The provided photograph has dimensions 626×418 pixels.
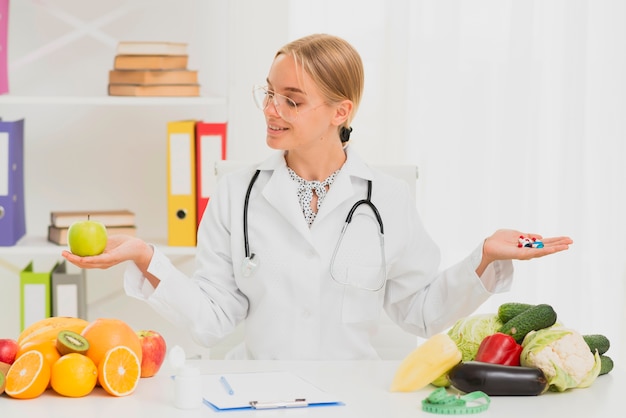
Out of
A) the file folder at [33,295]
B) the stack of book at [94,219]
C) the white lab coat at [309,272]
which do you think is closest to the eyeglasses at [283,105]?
the white lab coat at [309,272]

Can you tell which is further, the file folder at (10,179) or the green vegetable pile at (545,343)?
the file folder at (10,179)

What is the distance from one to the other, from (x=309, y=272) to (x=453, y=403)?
592mm

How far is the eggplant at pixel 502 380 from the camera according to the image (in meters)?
1.44

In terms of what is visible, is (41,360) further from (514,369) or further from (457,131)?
(457,131)

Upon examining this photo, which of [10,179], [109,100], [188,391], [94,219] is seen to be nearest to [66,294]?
[94,219]

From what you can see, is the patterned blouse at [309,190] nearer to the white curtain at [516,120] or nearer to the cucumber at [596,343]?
the cucumber at [596,343]

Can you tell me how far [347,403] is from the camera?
1.41 m

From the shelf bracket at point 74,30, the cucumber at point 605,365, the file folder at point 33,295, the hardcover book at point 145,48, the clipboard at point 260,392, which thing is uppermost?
the shelf bracket at point 74,30

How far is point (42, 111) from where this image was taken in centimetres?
296

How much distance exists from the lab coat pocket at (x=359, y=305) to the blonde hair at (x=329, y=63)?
401mm

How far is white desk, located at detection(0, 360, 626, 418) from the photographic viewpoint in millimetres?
1356

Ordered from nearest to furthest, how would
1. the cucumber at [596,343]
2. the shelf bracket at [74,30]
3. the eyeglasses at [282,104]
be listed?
the cucumber at [596,343] → the eyeglasses at [282,104] → the shelf bracket at [74,30]

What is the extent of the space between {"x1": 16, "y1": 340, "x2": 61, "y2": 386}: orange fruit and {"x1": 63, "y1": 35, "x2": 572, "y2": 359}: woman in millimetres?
401

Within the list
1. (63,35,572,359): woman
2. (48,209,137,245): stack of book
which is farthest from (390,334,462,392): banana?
(48,209,137,245): stack of book
